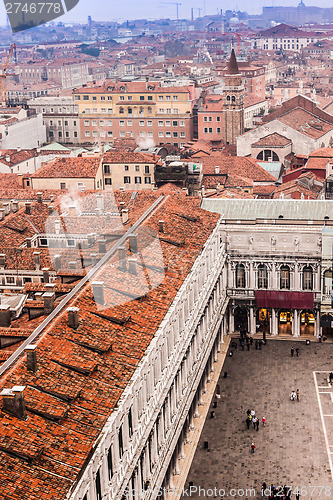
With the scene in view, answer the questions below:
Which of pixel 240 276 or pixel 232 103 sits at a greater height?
pixel 232 103

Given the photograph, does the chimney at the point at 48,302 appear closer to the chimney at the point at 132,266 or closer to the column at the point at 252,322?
the chimney at the point at 132,266

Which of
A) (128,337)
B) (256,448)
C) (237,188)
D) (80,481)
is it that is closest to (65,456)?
(80,481)

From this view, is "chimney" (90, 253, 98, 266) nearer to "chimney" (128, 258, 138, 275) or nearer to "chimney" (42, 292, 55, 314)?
"chimney" (128, 258, 138, 275)

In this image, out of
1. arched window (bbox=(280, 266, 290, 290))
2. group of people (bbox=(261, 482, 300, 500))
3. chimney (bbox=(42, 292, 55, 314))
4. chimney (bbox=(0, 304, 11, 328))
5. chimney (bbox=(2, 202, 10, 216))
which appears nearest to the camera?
chimney (bbox=(0, 304, 11, 328))

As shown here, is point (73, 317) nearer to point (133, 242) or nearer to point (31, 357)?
point (31, 357)

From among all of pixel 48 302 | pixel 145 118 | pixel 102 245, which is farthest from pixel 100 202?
pixel 145 118

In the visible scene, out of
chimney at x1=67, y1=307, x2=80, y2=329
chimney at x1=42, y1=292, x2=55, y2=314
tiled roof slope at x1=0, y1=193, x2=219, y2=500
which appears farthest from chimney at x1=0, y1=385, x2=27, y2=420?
chimney at x1=42, y1=292, x2=55, y2=314

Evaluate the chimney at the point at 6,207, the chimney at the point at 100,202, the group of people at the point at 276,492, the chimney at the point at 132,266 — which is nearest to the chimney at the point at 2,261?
the chimney at the point at 132,266
